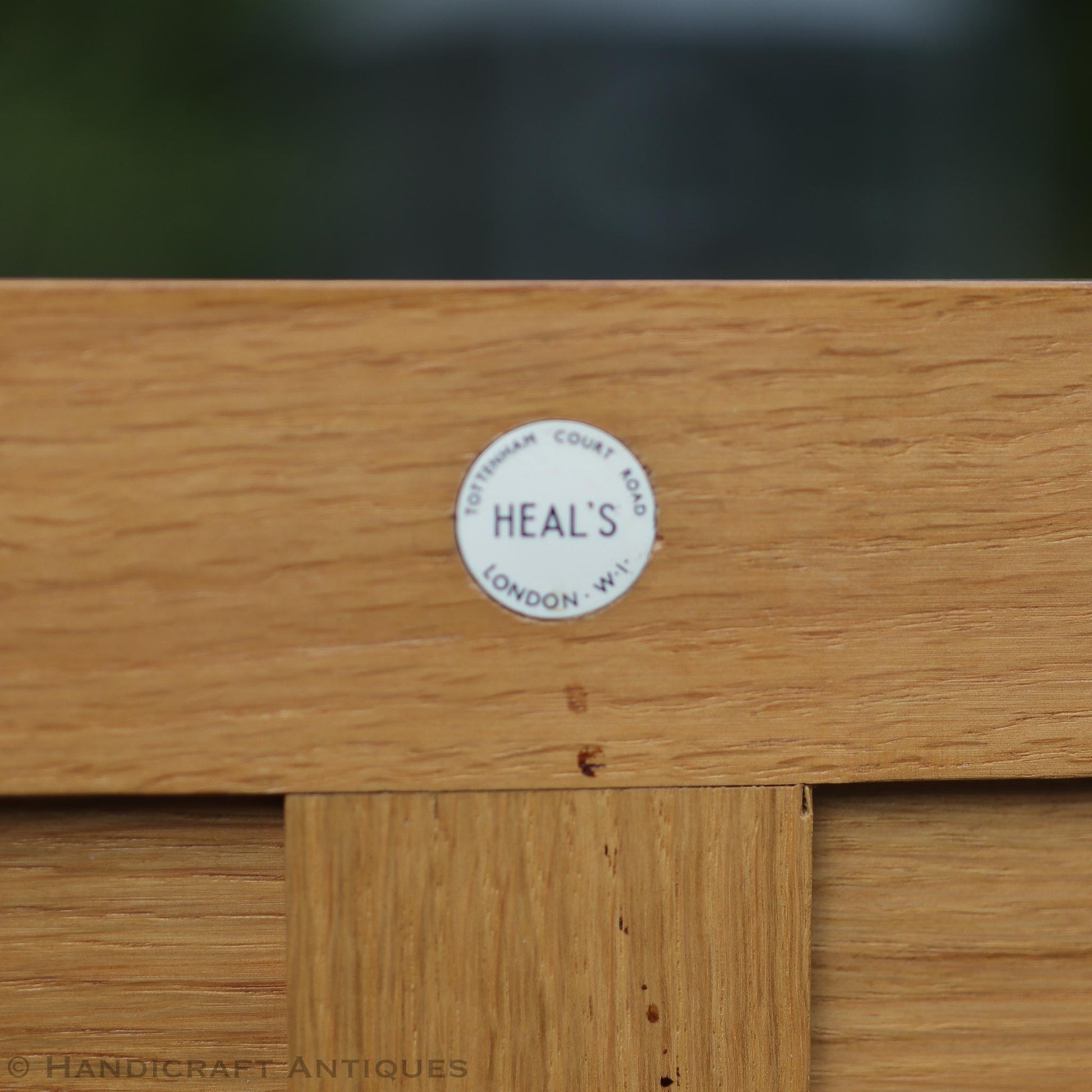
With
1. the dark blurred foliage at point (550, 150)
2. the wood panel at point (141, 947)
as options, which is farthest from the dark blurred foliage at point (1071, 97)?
the wood panel at point (141, 947)

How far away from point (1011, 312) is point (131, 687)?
0.22m

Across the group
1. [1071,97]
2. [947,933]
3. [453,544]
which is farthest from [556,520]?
[1071,97]

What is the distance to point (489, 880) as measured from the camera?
21 cm

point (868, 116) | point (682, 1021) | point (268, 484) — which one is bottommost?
point (682, 1021)

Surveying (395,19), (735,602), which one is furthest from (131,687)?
(395,19)

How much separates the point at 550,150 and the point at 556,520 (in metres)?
0.55

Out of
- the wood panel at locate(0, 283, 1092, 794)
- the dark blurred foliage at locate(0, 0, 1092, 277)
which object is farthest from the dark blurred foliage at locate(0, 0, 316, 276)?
the wood panel at locate(0, 283, 1092, 794)

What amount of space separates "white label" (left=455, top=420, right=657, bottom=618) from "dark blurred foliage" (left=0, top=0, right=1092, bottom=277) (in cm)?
50

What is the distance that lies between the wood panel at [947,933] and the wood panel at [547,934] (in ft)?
0.08

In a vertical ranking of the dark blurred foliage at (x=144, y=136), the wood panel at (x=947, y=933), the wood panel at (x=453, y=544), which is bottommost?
the wood panel at (x=947, y=933)

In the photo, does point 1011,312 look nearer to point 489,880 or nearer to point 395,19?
point 489,880

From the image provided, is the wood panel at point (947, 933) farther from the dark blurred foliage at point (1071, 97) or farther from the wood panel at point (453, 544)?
the dark blurred foliage at point (1071, 97)

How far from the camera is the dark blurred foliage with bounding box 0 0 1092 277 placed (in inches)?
25.4

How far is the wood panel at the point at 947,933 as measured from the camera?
236mm
